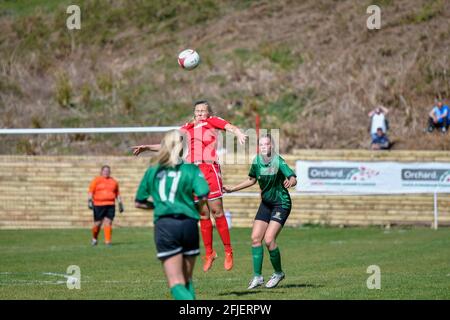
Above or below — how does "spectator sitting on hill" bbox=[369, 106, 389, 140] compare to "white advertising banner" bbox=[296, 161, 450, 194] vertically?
above

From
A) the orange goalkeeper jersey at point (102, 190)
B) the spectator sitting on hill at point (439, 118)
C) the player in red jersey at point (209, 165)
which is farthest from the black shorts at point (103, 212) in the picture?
the spectator sitting on hill at point (439, 118)

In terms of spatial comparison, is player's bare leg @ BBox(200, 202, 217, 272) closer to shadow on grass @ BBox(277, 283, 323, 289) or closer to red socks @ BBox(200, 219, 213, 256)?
red socks @ BBox(200, 219, 213, 256)

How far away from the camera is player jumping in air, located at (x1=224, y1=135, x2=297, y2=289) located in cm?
1301

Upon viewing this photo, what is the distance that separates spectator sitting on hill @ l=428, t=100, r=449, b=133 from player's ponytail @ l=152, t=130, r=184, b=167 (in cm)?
2471

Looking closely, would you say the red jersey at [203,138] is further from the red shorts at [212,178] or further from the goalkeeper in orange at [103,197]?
the goalkeeper in orange at [103,197]

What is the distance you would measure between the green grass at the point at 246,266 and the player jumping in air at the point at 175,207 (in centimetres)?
267

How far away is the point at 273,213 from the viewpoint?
13.1 m

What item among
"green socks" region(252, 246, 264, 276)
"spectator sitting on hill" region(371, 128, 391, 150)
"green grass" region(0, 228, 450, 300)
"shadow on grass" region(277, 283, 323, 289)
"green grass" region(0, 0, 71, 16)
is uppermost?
"green grass" region(0, 0, 71, 16)

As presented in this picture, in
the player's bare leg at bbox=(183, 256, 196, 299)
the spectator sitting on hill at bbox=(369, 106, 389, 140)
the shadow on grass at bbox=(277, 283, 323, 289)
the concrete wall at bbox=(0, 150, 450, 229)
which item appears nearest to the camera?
the player's bare leg at bbox=(183, 256, 196, 299)

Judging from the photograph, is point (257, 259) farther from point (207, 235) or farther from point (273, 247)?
point (207, 235)

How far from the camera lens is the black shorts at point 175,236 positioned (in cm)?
913

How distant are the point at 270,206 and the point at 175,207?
4.21m

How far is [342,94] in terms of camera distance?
37.9m

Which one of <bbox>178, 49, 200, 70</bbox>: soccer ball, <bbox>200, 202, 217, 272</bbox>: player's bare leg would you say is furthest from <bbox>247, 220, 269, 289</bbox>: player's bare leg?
<bbox>178, 49, 200, 70</bbox>: soccer ball
